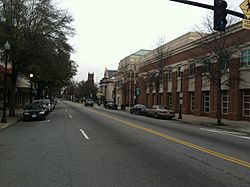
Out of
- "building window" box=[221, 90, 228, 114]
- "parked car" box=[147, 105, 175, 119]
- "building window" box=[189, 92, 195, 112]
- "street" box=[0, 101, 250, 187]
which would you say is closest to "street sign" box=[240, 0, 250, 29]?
"street" box=[0, 101, 250, 187]

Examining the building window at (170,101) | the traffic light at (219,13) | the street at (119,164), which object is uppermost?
the traffic light at (219,13)

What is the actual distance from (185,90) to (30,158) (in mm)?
36959

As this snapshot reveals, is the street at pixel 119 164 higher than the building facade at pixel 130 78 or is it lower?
lower

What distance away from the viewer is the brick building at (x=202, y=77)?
3011cm

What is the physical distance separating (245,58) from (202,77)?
23.2ft

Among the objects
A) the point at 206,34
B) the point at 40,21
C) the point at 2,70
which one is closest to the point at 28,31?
the point at 40,21

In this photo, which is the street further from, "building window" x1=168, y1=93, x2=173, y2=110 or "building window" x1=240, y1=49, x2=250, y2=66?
"building window" x1=168, y1=93, x2=173, y2=110

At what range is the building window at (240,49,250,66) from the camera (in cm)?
3091

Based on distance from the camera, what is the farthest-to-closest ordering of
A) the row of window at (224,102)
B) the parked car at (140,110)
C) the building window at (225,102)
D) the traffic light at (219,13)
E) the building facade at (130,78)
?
1. the building facade at (130,78)
2. the parked car at (140,110)
3. the building window at (225,102)
4. the row of window at (224,102)
5. the traffic light at (219,13)

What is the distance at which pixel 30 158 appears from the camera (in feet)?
33.1

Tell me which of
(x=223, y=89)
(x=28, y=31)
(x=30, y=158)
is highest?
(x=28, y=31)

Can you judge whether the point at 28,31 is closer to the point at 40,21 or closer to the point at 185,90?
the point at 40,21

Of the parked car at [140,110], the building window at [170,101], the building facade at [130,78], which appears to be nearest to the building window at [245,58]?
the parked car at [140,110]

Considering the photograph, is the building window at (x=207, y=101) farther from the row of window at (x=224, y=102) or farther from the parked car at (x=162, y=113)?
the parked car at (x=162, y=113)
